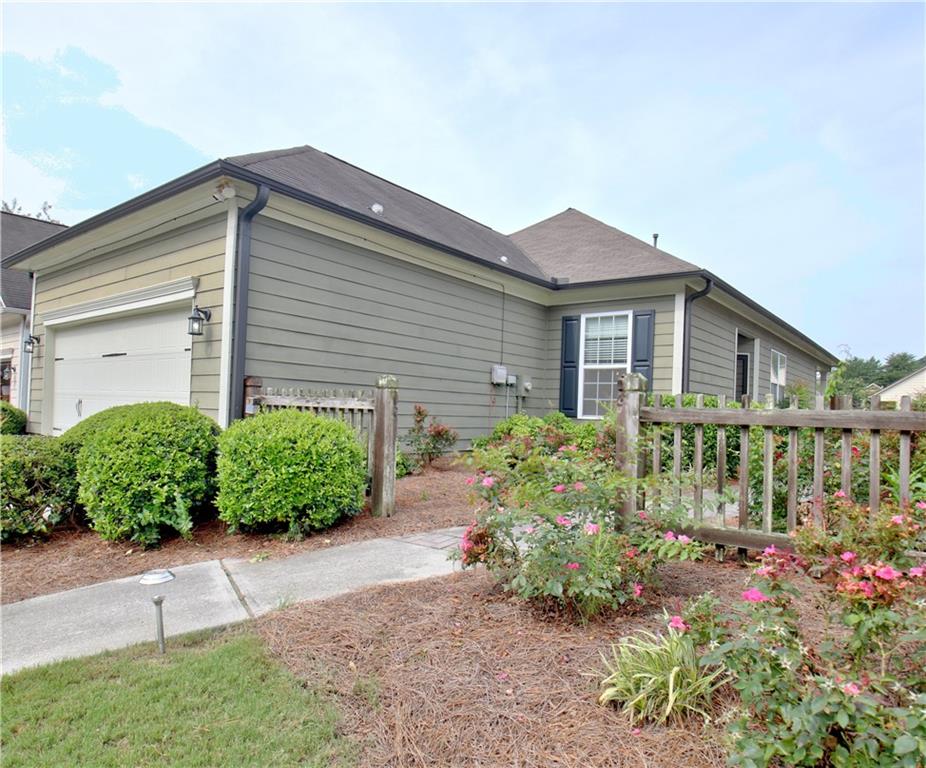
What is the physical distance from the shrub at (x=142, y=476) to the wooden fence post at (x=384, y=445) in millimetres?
1496

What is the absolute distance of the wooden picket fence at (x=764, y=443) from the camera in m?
2.90

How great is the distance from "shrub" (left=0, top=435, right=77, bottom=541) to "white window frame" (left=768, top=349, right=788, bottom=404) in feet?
43.0

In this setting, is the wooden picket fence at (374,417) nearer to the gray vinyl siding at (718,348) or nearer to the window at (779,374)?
the gray vinyl siding at (718,348)

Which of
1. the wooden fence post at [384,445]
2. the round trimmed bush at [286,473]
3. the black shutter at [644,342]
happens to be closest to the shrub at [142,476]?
the round trimmed bush at [286,473]

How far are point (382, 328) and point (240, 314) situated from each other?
2.03 m

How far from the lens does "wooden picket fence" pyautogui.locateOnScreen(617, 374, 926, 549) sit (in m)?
2.90

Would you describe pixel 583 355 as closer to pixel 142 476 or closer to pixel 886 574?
pixel 142 476

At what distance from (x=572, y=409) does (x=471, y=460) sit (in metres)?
6.76

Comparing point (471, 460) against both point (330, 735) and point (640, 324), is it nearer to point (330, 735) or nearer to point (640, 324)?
point (330, 735)

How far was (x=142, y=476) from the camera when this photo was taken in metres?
4.31

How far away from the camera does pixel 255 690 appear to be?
2045mm

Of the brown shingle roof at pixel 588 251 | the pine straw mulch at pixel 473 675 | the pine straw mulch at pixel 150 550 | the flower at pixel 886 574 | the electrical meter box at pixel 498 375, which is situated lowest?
the pine straw mulch at pixel 150 550

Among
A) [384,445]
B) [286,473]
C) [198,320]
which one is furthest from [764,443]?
[198,320]

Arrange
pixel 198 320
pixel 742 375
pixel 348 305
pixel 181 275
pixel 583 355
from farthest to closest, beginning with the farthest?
pixel 742 375, pixel 583 355, pixel 348 305, pixel 181 275, pixel 198 320
